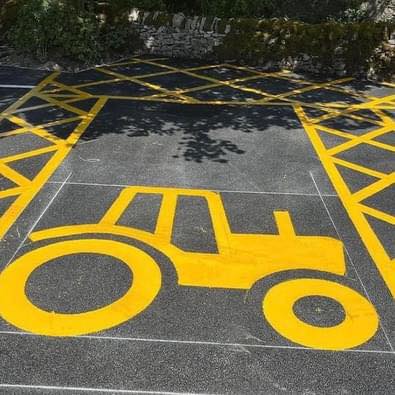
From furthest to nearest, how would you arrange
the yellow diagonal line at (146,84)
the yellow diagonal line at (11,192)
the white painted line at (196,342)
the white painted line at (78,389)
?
the yellow diagonal line at (146,84)
the yellow diagonal line at (11,192)
the white painted line at (196,342)
the white painted line at (78,389)

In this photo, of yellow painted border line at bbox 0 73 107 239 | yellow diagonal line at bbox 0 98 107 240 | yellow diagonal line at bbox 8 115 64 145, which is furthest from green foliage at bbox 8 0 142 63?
yellow diagonal line at bbox 8 115 64 145

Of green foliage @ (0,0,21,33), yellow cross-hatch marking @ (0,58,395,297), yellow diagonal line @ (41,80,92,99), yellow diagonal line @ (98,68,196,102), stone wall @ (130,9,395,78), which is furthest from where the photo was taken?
green foliage @ (0,0,21,33)

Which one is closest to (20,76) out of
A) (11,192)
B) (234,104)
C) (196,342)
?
(234,104)

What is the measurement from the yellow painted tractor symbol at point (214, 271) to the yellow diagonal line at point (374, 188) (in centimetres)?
128

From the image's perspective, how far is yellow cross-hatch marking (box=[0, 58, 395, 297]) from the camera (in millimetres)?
6605

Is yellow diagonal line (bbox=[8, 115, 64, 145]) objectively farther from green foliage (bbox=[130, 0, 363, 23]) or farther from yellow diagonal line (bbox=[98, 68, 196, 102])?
green foliage (bbox=[130, 0, 363, 23])

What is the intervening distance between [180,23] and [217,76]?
2.76m

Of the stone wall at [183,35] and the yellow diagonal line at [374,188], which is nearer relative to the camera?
the yellow diagonal line at [374,188]

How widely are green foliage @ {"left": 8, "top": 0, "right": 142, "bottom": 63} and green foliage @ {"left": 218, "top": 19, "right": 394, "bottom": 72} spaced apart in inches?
147

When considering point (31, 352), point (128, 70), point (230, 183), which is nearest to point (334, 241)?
point (230, 183)

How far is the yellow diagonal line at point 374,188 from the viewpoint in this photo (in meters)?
7.17

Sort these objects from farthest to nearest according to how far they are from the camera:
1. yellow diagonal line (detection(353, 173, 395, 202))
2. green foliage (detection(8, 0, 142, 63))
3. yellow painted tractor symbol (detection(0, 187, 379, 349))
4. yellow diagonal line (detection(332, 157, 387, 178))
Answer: green foliage (detection(8, 0, 142, 63)) → yellow diagonal line (detection(332, 157, 387, 178)) → yellow diagonal line (detection(353, 173, 395, 202)) → yellow painted tractor symbol (detection(0, 187, 379, 349))

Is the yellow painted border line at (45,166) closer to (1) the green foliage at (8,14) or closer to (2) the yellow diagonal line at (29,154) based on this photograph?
→ (2) the yellow diagonal line at (29,154)

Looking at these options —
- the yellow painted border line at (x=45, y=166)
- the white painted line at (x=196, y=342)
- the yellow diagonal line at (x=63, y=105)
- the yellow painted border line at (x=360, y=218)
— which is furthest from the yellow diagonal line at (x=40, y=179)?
the yellow painted border line at (x=360, y=218)
